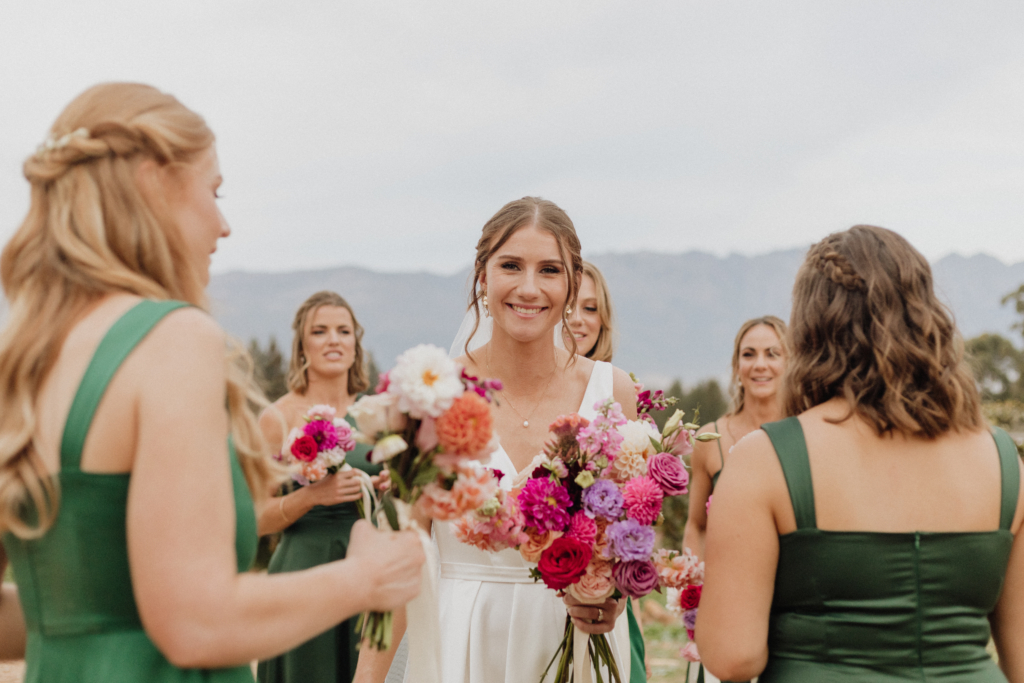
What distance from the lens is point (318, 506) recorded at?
582cm

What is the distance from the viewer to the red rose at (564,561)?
268cm

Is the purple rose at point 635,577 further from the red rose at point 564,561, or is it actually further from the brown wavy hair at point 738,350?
the brown wavy hair at point 738,350

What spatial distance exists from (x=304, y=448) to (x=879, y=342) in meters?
3.61

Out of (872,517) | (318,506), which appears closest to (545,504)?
(872,517)

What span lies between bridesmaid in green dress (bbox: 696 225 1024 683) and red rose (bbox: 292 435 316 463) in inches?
126

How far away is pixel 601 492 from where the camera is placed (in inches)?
108

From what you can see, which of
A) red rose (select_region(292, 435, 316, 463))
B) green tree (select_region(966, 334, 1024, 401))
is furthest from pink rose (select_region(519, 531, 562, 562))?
green tree (select_region(966, 334, 1024, 401))

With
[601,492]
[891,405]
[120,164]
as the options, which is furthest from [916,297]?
[120,164]

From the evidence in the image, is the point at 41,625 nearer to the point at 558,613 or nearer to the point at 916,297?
the point at 558,613

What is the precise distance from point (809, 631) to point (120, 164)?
2.13 m

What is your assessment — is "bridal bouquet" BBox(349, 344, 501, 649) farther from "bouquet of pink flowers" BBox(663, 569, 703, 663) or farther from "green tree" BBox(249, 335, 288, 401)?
"green tree" BBox(249, 335, 288, 401)

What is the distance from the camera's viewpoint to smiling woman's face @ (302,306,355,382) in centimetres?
668

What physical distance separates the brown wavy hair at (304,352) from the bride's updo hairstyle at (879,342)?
508 cm

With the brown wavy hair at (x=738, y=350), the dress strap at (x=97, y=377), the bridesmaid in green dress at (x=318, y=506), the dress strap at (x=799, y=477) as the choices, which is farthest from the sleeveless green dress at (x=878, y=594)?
the brown wavy hair at (x=738, y=350)
